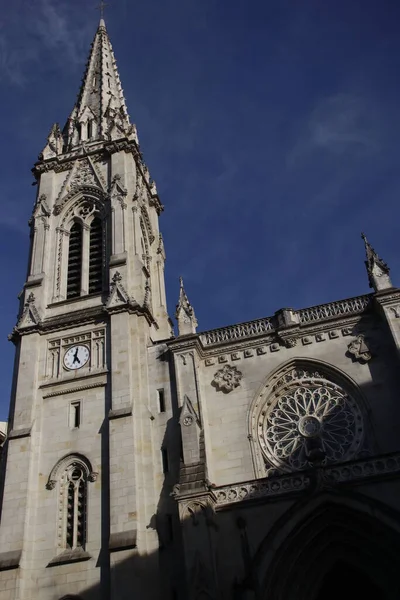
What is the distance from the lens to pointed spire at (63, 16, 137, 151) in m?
30.9

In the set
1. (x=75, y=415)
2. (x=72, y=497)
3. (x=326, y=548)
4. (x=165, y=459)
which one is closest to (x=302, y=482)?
(x=326, y=548)

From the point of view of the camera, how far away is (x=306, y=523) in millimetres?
16109

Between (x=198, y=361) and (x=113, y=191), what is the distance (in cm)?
941

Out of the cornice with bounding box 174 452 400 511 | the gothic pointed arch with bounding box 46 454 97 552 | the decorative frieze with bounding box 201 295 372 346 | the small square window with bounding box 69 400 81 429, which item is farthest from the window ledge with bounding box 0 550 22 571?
the decorative frieze with bounding box 201 295 372 346

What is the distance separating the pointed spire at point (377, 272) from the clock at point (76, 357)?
1022 centimetres

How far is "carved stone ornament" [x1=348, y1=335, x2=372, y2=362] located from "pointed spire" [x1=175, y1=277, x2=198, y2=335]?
17.7ft

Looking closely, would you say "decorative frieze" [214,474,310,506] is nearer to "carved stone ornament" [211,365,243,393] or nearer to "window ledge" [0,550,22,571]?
"carved stone ornament" [211,365,243,393]

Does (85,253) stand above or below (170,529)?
above

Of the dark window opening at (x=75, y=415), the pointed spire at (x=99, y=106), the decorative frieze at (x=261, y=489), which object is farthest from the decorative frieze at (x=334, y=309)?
the pointed spire at (x=99, y=106)

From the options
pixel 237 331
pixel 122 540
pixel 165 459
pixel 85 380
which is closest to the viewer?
pixel 122 540

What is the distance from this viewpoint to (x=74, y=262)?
2533cm

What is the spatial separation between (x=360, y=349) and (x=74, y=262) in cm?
1217

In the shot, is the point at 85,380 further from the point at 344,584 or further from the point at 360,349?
the point at 344,584

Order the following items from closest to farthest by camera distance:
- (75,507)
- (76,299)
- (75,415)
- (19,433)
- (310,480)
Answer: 1. (310,480)
2. (75,507)
3. (19,433)
4. (75,415)
5. (76,299)
